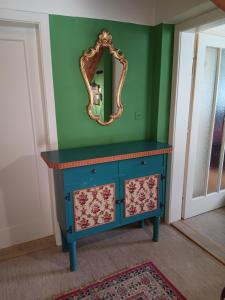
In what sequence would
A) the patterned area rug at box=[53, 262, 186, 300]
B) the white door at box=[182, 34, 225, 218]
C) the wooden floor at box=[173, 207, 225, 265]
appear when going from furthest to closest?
1. the white door at box=[182, 34, 225, 218]
2. the wooden floor at box=[173, 207, 225, 265]
3. the patterned area rug at box=[53, 262, 186, 300]

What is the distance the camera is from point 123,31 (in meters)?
2.09

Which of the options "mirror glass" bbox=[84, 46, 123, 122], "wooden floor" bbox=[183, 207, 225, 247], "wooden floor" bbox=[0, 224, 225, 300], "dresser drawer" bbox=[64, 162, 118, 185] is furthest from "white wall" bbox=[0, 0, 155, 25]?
"wooden floor" bbox=[183, 207, 225, 247]

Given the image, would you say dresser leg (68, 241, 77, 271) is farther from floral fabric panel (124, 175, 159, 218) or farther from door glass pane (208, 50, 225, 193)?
door glass pane (208, 50, 225, 193)

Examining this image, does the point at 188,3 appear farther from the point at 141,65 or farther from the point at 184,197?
the point at 184,197

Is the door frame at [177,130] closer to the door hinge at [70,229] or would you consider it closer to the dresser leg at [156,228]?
the dresser leg at [156,228]

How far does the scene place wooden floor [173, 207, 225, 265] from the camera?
2.12 meters

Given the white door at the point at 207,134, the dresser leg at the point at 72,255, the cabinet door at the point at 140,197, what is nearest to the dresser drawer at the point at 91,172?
the cabinet door at the point at 140,197

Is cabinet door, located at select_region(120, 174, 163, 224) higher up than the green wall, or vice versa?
the green wall

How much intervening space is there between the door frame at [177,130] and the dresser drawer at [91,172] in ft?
2.82

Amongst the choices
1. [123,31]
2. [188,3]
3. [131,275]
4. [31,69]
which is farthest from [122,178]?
[188,3]

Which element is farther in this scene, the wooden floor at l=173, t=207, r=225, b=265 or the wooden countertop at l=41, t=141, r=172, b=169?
the wooden floor at l=173, t=207, r=225, b=265

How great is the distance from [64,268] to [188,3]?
98.1 inches

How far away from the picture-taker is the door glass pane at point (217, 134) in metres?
2.44

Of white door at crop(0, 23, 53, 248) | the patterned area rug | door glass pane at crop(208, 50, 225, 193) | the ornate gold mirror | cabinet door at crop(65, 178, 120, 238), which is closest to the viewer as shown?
the patterned area rug
